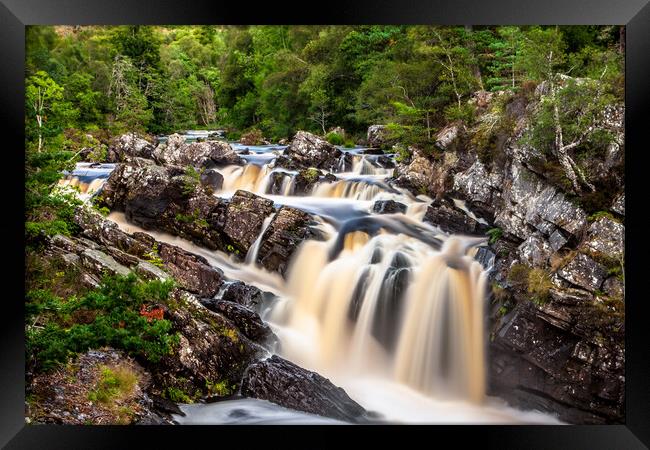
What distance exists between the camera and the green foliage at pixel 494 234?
21.2 ft

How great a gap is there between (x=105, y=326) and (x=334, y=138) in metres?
3.78

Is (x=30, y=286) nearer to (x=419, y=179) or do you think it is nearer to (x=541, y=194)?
(x=419, y=179)

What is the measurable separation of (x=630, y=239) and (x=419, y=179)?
280 centimetres

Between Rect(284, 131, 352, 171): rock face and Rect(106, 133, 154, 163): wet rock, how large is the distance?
173 cm

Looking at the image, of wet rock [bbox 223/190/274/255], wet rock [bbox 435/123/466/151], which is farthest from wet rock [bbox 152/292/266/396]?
wet rock [bbox 435/123/466/151]

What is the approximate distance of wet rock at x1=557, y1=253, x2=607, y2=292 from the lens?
5375mm

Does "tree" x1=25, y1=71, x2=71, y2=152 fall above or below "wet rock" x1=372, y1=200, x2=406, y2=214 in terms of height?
above

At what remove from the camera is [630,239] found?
500 cm

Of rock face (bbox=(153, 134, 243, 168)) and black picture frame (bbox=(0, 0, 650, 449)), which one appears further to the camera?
rock face (bbox=(153, 134, 243, 168))

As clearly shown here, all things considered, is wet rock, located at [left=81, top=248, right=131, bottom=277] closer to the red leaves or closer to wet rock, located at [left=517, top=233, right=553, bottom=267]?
the red leaves

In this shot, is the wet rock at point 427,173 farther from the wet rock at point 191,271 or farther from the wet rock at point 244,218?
the wet rock at point 191,271
